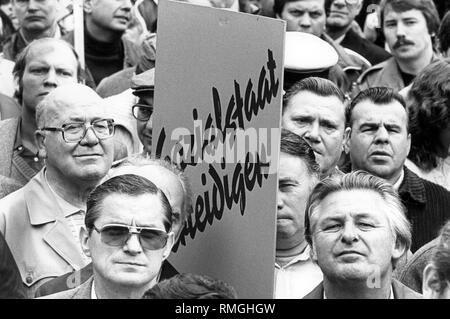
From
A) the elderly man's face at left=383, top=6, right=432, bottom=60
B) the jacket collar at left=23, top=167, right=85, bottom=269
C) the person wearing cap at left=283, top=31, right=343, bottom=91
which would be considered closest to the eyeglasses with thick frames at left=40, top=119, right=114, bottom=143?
the jacket collar at left=23, top=167, right=85, bottom=269

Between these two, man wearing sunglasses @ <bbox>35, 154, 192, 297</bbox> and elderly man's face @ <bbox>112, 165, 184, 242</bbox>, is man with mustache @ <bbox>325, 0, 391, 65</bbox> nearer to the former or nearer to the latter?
man wearing sunglasses @ <bbox>35, 154, 192, 297</bbox>

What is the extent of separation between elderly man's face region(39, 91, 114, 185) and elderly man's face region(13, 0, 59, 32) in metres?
1.54

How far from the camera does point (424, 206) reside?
6.21 meters

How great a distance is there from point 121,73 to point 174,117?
222cm

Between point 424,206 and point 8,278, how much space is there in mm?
1902

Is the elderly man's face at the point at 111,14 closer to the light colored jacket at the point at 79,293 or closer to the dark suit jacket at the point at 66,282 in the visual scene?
the dark suit jacket at the point at 66,282

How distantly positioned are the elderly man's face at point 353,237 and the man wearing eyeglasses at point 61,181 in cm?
120

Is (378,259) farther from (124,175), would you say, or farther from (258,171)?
(124,175)

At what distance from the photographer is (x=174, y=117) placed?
207 inches

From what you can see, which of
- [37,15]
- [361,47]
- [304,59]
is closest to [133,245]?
[304,59]

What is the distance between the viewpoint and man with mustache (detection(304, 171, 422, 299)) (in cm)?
492

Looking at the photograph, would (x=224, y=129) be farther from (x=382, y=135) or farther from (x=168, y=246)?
(x=382, y=135)

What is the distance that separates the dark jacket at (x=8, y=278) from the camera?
5.00 meters

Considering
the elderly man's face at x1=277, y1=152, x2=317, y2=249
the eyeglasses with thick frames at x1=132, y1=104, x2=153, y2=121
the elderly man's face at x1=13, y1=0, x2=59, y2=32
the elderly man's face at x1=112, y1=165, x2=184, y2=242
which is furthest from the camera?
the elderly man's face at x1=13, y1=0, x2=59, y2=32
